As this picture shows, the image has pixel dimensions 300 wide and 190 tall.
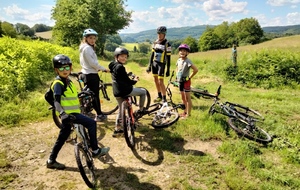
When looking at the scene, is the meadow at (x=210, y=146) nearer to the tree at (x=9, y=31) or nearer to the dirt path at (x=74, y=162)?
Result: the dirt path at (x=74, y=162)

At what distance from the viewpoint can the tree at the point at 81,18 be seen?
3147cm

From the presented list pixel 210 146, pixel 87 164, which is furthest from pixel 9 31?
pixel 210 146

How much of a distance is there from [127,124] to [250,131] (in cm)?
342

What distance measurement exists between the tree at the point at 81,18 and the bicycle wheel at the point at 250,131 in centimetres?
2953

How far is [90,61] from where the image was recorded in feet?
19.1

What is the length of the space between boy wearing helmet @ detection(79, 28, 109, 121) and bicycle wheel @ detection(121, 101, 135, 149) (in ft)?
4.63

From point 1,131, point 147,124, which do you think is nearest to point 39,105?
point 1,131

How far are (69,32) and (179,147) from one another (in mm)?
32458

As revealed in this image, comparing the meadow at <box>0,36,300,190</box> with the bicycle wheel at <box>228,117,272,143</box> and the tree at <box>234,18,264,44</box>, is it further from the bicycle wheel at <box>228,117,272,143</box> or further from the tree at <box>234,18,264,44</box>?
the tree at <box>234,18,264,44</box>

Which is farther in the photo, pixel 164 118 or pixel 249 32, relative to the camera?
pixel 249 32

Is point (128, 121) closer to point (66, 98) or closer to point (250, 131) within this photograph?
point (66, 98)

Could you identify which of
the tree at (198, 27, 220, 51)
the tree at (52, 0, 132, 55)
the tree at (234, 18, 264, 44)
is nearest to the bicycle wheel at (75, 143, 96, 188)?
the tree at (52, 0, 132, 55)

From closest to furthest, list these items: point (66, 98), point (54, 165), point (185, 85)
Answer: point (66, 98) → point (54, 165) → point (185, 85)

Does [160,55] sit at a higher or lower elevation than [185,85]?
higher
